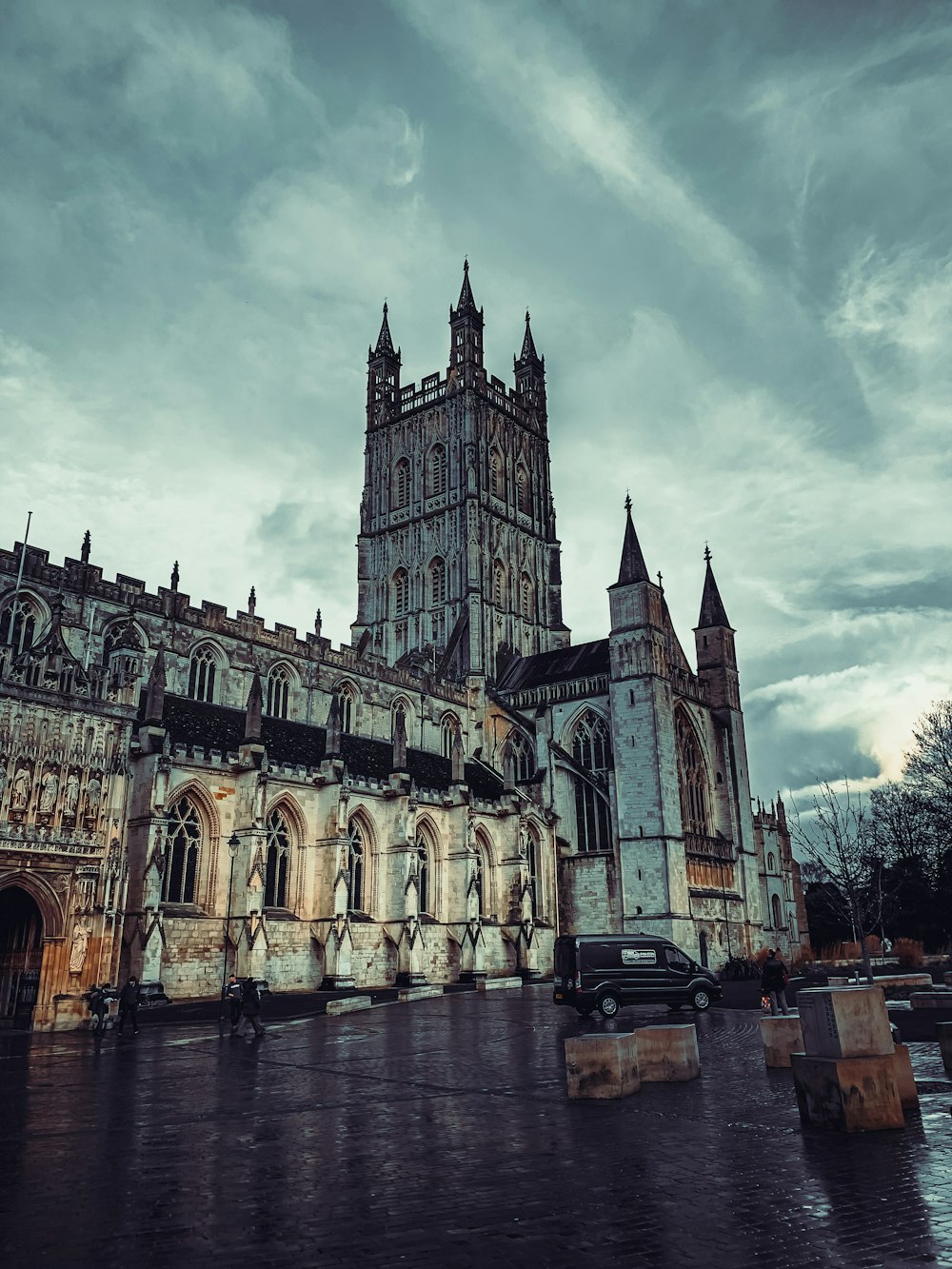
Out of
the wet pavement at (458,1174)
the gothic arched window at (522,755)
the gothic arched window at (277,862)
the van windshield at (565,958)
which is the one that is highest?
the gothic arched window at (522,755)

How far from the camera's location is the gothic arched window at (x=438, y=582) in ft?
200

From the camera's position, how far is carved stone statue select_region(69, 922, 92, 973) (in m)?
25.1

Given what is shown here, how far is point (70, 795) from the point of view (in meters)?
26.3

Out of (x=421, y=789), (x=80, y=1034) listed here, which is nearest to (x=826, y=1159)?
(x=80, y=1034)

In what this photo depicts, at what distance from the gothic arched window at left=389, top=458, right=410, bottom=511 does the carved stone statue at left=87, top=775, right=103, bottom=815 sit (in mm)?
40290

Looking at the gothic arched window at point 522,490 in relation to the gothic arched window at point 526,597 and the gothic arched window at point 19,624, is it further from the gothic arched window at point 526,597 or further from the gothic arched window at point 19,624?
the gothic arched window at point 19,624

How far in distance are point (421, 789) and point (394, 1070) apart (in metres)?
25.5

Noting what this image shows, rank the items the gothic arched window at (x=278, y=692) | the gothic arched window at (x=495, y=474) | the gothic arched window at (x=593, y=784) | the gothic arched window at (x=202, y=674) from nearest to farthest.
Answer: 1. the gothic arched window at (x=202, y=674)
2. the gothic arched window at (x=278, y=692)
3. the gothic arched window at (x=593, y=784)
4. the gothic arched window at (x=495, y=474)

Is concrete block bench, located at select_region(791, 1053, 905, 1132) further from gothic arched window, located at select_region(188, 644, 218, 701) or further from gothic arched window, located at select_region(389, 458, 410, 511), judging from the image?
gothic arched window, located at select_region(389, 458, 410, 511)

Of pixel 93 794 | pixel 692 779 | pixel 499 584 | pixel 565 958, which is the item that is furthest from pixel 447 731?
pixel 565 958

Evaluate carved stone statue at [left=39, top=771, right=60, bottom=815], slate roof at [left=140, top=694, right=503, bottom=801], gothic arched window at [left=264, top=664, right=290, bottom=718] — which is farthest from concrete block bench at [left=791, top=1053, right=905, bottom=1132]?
gothic arched window at [left=264, top=664, right=290, bottom=718]

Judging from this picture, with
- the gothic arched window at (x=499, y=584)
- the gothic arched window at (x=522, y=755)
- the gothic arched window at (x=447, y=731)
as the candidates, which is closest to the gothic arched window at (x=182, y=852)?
the gothic arched window at (x=447, y=731)

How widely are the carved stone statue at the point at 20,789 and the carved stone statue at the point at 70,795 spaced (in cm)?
100

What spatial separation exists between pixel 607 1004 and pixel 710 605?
3499 cm
